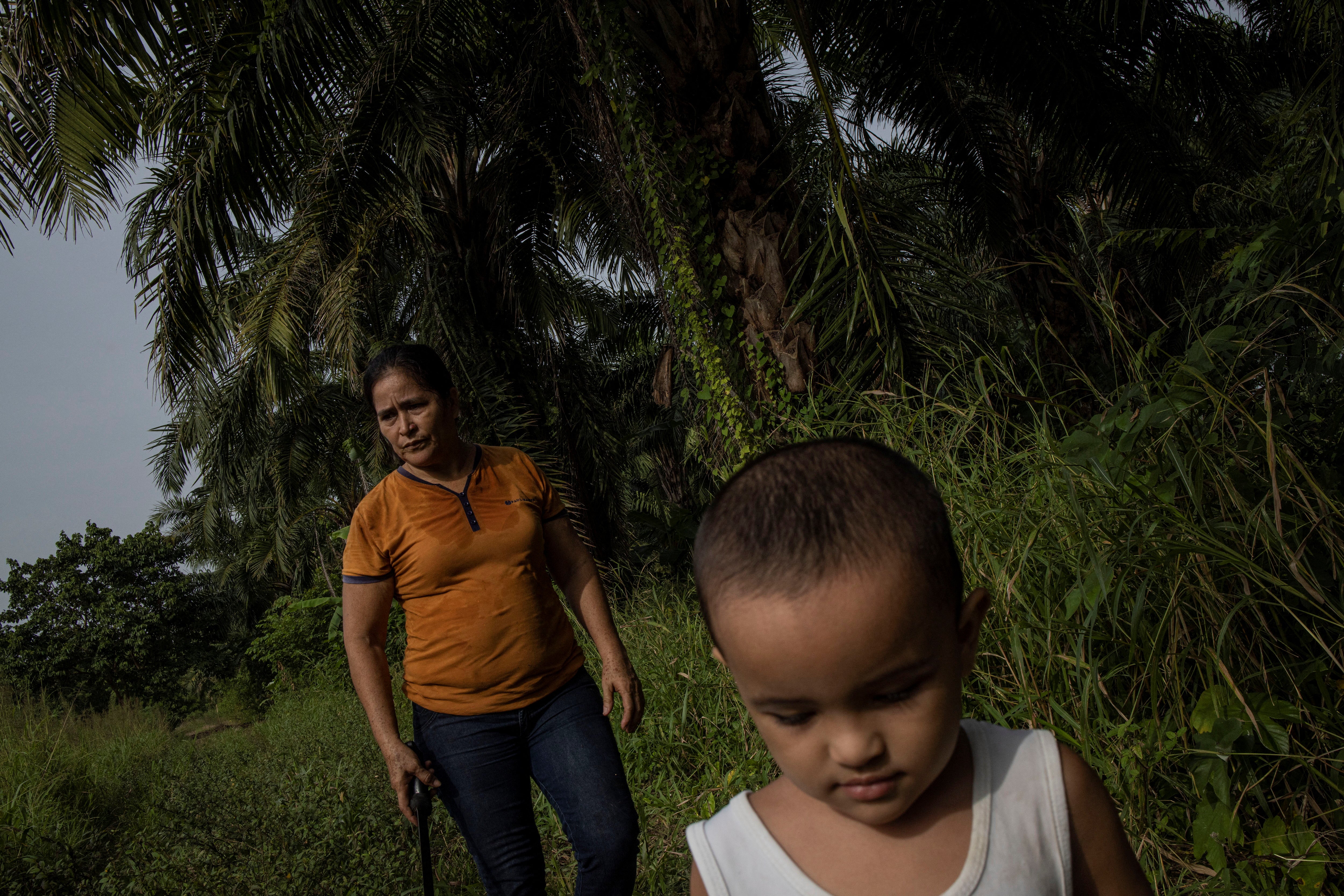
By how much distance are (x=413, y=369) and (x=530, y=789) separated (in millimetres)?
1215

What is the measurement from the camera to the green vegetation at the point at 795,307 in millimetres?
2477

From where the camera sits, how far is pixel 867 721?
0.90 meters

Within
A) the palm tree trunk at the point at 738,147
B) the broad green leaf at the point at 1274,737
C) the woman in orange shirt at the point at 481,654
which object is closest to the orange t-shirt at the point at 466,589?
Answer: the woman in orange shirt at the point at 481,654

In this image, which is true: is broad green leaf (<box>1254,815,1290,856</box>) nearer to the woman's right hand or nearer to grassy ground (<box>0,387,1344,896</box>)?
grassy ground (<box>0,387,1344,896</box>)

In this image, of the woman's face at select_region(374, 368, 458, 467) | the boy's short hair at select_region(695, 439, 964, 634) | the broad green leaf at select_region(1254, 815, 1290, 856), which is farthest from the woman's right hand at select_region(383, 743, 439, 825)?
the broad green leaf at select_region(1254, 815, 1290, 856)

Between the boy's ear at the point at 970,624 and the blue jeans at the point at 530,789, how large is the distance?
4.96 ft

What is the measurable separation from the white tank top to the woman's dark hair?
5.95ft

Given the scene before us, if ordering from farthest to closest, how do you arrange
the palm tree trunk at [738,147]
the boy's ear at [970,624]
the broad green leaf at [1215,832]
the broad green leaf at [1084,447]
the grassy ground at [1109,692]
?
1. the palm tree trunk at [738,147]
2. the broad green leaf at [1084,447]
3. the grassy ground at [1109,692]
4. the broad green leaf at [1215,832]
5. the boy's ear at [970,624]

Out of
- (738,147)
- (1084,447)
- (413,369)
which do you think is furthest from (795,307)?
(413,369)

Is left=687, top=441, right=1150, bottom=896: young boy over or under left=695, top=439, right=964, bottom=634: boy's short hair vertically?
under

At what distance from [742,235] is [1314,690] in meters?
3.56

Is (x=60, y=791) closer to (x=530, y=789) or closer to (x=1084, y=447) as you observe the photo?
(x=530, y=789)

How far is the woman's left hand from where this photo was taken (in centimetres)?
258

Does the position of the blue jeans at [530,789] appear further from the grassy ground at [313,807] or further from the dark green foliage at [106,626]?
the dark green foliage at [106,626]
